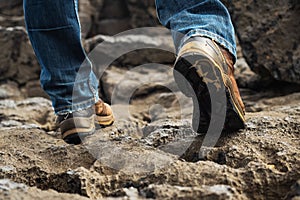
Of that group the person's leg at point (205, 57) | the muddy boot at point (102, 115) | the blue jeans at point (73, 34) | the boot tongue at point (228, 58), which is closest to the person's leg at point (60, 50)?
the blue jeans at point (73, 34)

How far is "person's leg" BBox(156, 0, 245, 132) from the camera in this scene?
1349 mm

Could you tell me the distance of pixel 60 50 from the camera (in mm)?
1664

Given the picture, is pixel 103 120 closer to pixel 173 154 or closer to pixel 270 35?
pixel 173 154

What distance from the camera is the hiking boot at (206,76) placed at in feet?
4.39

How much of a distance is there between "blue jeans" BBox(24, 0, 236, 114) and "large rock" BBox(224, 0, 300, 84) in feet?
3.98

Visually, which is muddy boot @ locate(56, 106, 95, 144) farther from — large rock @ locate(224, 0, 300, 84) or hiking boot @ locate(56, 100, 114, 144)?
large rock @ locate(224, 0, 300, 84)

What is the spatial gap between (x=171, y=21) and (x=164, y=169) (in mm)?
555

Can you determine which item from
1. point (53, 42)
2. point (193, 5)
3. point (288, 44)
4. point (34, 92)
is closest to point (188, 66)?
point (193, 5)

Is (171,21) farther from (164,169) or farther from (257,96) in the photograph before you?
(257,96)

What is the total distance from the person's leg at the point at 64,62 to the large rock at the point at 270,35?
135 centimetres

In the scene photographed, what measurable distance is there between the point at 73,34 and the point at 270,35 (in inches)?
59.3

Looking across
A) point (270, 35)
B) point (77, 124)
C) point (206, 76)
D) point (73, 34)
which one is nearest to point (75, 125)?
point (77, 124)

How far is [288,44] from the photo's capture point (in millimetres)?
2646

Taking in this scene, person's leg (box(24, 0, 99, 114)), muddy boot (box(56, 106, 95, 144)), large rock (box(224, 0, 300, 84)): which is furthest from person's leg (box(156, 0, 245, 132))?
large rock (box(224, 0, 300, 84))
